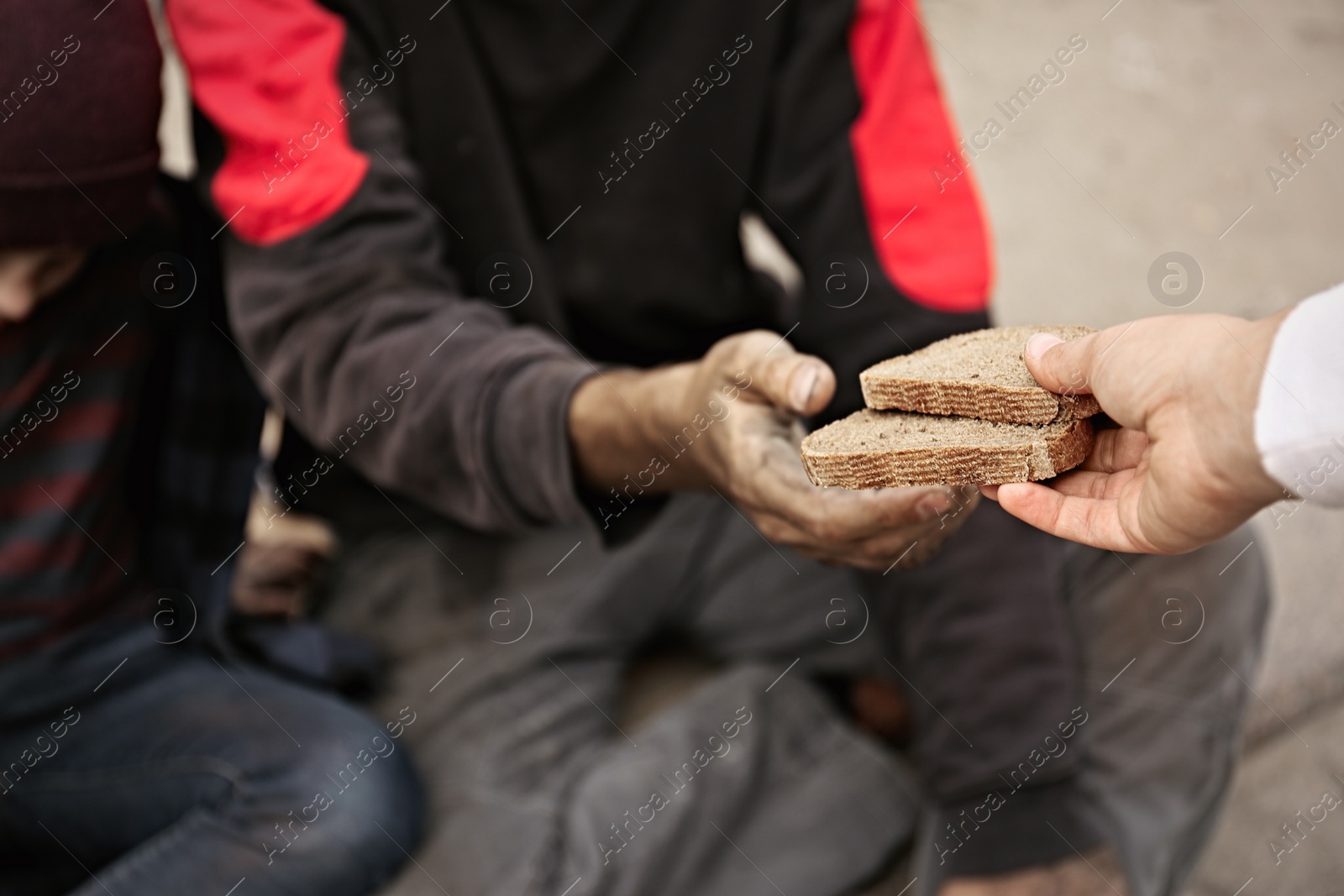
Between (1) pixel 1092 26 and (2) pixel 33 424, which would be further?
(1) pixel 1092 26

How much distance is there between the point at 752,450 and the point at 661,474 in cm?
18

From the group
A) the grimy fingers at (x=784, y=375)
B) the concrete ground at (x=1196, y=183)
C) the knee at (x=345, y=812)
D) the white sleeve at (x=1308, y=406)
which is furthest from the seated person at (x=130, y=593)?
the concrete ground at (x=1196, y=183)

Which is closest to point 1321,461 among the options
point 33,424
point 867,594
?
point 867,594

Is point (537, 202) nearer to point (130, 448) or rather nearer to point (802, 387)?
point (130, 448)

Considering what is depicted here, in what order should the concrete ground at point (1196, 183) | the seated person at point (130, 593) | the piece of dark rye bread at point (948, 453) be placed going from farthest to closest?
the concrete ground at point (1196, 183), the seated person at point (130, 593), the piece of dark rye bread at point (948, 453)

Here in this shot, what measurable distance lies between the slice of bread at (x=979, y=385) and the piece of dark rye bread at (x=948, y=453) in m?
0.02

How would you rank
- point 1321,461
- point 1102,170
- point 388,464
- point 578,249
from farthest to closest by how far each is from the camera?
point 1102,170 < point 578,249 < point 388,464 < point 1321,461

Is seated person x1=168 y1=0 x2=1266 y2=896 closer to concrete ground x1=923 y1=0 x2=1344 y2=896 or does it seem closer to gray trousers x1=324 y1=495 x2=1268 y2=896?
gray trousers x1=324 y1=495 x2=1268 y2=896

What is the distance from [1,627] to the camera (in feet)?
4.99

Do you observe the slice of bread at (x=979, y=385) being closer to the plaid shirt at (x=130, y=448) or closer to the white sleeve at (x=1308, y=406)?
the white sleeve at (x=1308, y=406)

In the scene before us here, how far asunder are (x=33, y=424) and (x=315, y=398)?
46cm

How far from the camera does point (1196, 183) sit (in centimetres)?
335

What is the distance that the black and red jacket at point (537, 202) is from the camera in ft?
4.65

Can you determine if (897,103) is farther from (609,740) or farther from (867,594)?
(609,740)
